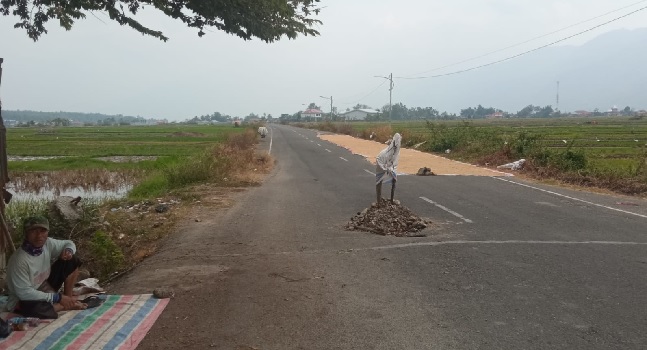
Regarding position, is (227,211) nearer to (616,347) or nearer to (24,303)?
(24,303)

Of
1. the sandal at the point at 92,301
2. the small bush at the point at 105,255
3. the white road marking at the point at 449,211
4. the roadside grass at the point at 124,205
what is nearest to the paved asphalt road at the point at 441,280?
the white road marking at the point at 449,211

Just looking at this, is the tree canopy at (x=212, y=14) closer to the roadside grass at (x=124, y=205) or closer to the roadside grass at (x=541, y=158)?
the roadside grass at (x=124, y=205)

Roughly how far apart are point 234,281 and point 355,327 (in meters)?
1.98

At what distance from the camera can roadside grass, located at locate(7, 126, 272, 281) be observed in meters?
7.85

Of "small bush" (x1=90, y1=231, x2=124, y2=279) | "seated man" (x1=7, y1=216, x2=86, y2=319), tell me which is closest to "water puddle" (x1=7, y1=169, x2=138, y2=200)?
"small bush" (x1=90, y1=231, x2=124, y2=279)

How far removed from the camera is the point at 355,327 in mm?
4621

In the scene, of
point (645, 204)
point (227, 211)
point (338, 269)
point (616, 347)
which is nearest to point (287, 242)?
point (338, 269)

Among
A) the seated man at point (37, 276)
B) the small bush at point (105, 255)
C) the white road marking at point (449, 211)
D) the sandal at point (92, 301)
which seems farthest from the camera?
the white road marking at point (449, 211)

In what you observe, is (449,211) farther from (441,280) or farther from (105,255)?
(105,255)

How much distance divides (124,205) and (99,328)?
27.3 feet

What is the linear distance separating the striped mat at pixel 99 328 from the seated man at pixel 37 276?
0.14 m

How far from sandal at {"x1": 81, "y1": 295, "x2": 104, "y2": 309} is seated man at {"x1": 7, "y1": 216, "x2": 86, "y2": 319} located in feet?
0.22

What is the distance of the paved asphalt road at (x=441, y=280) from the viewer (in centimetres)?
443

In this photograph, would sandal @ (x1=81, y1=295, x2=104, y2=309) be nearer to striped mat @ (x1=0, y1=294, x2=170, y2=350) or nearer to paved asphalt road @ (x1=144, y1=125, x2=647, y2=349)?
striped mat @ (x1=0, y1=294, x2=170, y2=350)
